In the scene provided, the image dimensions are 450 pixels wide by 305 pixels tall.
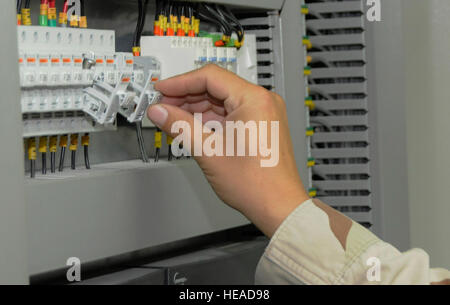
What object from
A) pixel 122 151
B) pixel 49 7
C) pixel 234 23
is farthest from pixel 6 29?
pixel 234 23

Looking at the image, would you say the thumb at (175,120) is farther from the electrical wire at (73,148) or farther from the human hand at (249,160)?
the electrical wire at (73,148)

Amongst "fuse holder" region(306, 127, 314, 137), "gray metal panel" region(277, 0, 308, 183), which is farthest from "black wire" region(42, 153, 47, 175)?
"fuse holder" region(306, 127, 314, 137)

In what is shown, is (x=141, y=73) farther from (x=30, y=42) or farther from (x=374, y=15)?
(x=374, y=15)

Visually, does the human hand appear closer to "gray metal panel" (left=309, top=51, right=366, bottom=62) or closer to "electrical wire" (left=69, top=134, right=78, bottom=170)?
"electrical wire" (left=69, top=134, right=78, bottom=170)

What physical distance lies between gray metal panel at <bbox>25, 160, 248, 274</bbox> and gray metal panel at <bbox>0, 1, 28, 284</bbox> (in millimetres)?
41

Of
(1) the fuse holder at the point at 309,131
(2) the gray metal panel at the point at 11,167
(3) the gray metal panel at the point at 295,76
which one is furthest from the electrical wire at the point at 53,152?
(1) the fuse holder at the point at 309,131

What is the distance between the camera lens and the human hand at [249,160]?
0.85 meters

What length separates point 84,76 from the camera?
4.45 ft

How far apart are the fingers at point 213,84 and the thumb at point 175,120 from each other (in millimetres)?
57

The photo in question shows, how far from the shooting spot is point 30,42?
1.27 m

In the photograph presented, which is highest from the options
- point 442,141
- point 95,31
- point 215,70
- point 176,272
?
point 95,31

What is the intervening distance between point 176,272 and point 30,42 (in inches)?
24.2

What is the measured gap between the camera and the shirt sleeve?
777 mm

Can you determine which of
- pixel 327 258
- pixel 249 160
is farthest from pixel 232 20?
pixel 327 258
